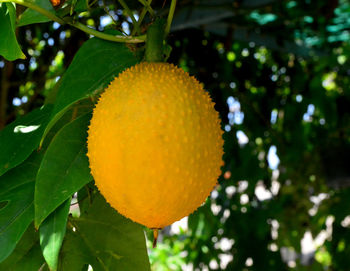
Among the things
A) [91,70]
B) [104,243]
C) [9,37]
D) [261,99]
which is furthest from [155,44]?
[261,99]

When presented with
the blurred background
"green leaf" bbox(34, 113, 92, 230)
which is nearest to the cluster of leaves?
"green leaf" bbox(34, 113, 92, 230)

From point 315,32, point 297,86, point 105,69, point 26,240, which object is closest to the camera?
point 105,69

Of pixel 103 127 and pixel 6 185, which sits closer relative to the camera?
pixel 103 127

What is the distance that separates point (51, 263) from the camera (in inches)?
Answer: 23.6

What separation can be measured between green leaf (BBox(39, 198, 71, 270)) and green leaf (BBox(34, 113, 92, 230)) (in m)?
0.02

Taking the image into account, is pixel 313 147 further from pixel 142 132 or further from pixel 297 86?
pixel 142 132

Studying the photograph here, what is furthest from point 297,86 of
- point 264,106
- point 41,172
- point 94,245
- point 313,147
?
point 41,172

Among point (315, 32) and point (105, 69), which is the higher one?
point (105, 69)

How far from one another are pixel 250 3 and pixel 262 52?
994mm

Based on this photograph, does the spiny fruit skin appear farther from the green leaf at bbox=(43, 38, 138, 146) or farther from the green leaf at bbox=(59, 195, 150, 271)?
the green leaf at bbox=(59, 195, 150, 271)

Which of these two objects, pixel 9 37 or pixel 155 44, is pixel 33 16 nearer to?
pixel 9 37

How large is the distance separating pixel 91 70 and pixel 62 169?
0.47 feet

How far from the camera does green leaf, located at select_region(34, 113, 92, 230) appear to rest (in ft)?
2.02

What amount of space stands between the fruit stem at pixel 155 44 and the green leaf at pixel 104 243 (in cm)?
29
